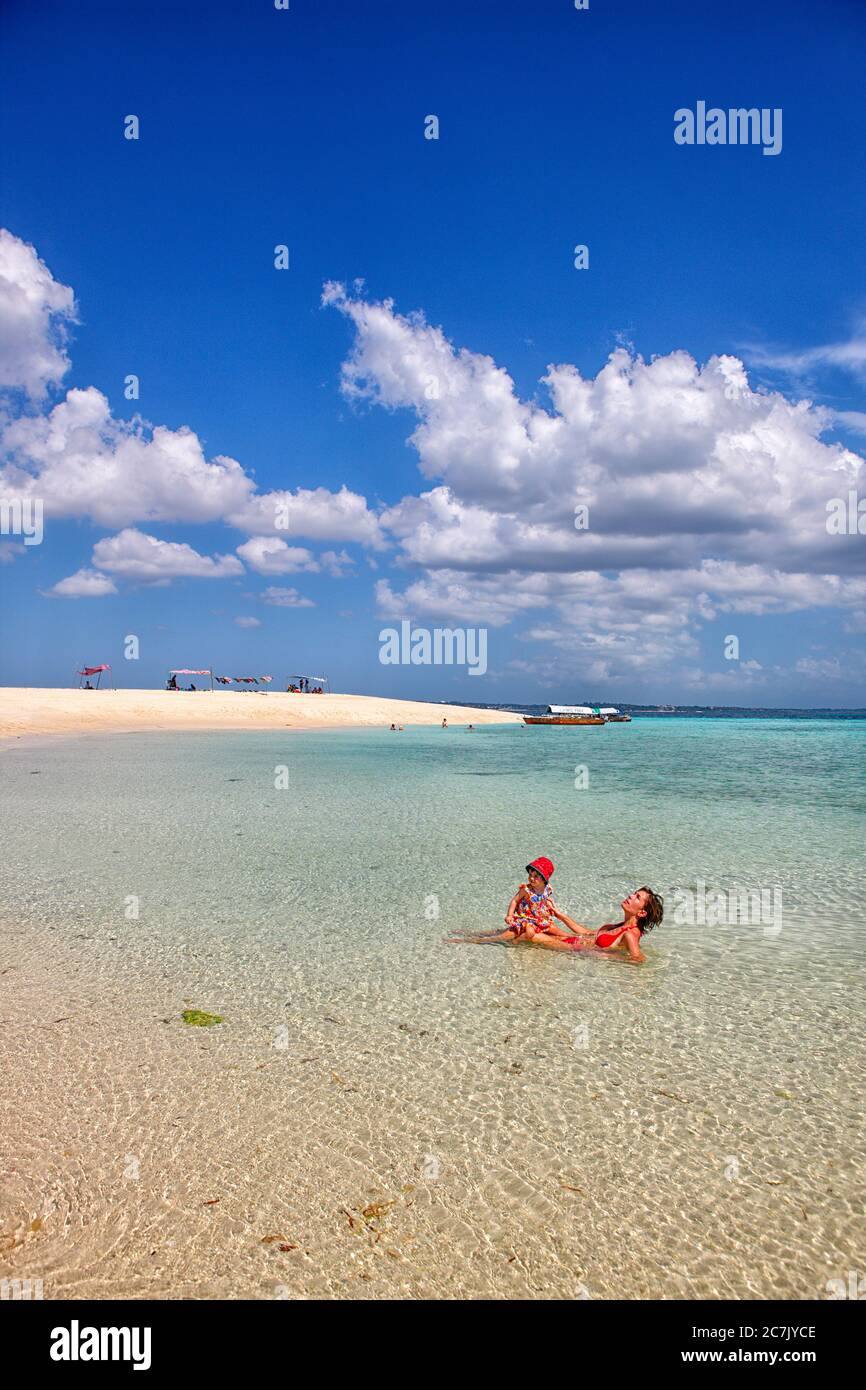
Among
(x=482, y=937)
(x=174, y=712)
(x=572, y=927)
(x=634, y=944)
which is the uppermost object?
(x=174, y=712)

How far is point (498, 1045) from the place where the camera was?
6996 millimetres

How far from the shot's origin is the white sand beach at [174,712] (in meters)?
65.9

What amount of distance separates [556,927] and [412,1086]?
15.8 feet

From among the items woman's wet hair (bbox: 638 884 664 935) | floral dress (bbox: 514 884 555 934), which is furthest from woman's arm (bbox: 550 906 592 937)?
woman's wet hair (bbox: 638 884 664 935)

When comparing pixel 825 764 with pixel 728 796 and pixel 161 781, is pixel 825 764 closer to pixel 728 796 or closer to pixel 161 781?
pixel 728 796

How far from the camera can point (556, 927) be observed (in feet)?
34.7

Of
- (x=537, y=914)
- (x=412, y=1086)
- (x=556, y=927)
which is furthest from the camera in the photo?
(x=556, y=927)

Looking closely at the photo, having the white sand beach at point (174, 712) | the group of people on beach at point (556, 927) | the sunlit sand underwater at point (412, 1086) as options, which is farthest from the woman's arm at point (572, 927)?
the white sand beach at point (174, 712)

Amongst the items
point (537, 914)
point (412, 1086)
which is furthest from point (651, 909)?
point (412, 1086)

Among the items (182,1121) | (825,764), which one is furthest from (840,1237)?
(825,764)

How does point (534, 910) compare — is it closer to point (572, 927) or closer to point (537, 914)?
point (537, 914)

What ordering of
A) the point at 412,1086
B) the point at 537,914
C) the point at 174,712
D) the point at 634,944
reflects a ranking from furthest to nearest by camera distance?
the point at 174,712 < the point at 537,914 < the point at 634,944 < the point at 412,1086

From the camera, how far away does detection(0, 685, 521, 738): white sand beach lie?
65.9 metres

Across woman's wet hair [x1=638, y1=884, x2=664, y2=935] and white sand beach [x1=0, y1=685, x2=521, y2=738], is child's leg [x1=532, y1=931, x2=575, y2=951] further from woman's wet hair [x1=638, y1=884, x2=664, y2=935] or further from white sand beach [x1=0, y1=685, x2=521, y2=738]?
white sand beach [x1=0, y1=685, x2=521, y2=738]
